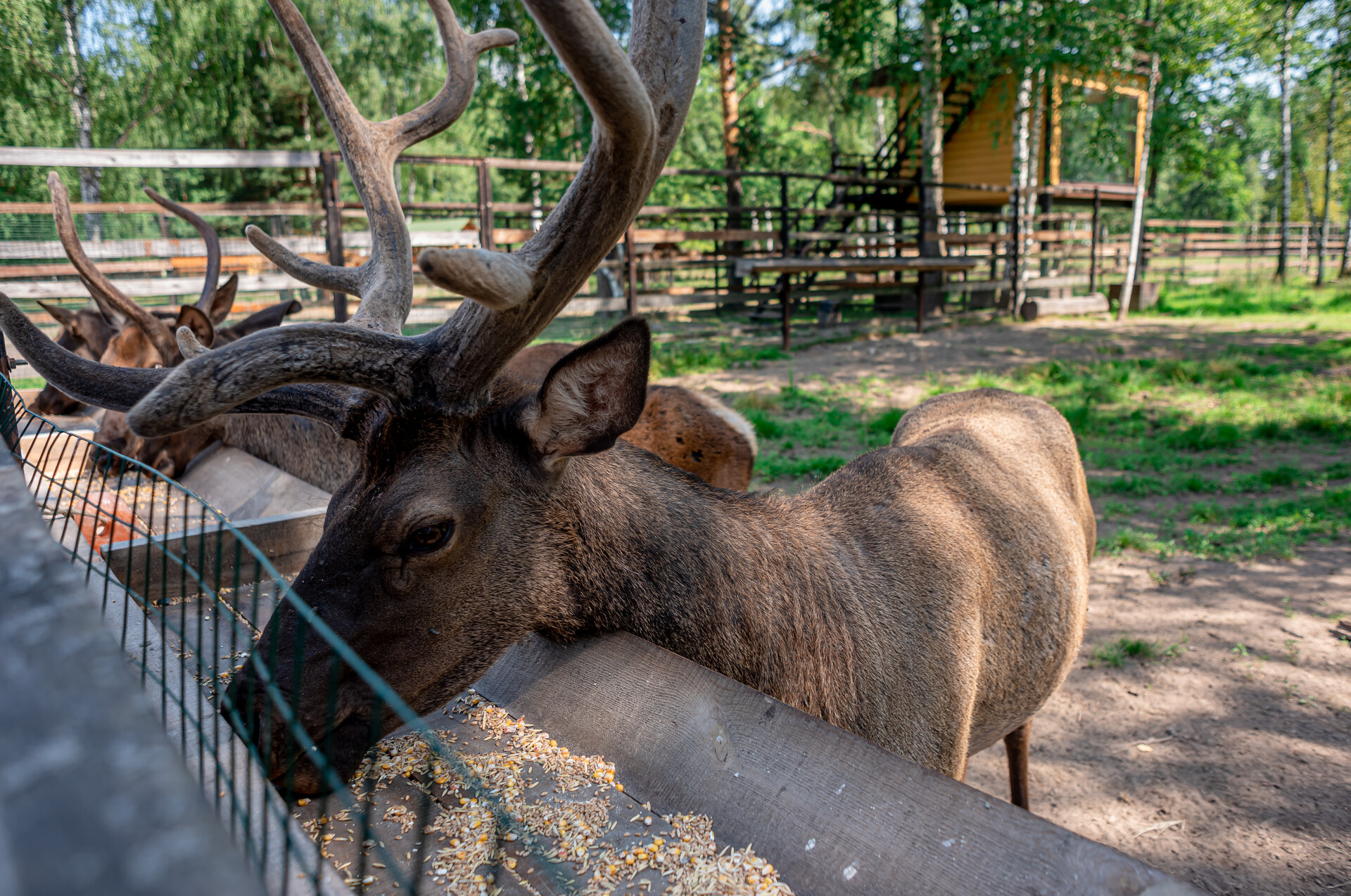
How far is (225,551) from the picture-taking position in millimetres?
3033

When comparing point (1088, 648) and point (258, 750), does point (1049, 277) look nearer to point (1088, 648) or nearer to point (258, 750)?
point (1088, 648)

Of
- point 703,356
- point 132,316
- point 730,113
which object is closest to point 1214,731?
A: point 132,316

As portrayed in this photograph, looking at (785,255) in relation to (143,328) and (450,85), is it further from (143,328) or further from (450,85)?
(450,85)

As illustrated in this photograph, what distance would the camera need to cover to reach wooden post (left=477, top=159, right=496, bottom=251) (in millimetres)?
10188

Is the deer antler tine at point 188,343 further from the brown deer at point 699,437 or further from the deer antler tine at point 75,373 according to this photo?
the brown deer at point 699,437

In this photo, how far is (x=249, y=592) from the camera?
2.93 meters

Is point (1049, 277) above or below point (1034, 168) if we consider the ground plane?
below

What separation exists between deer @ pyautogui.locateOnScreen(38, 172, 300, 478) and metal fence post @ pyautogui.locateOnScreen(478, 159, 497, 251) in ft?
11.9

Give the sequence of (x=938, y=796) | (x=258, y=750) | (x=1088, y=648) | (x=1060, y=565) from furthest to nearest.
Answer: (x=1088, y=648), (x=1060, y=565), (x=258, y=750), (x=938, y=796)

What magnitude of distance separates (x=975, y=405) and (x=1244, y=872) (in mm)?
2096

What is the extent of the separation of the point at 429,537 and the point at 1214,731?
360 centimetres

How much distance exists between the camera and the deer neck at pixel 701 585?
2.10m

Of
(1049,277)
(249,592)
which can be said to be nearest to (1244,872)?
(249,592)

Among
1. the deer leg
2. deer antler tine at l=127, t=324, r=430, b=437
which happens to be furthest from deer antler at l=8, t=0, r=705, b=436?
the deer leg
